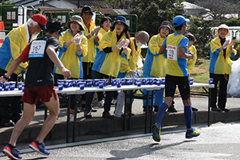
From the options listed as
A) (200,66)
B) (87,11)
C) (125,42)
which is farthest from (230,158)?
(200,66)

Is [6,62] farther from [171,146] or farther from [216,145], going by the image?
[216,145]

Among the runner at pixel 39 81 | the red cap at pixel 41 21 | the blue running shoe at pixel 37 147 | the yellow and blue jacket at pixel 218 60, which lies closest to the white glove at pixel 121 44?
the red cap at pixel 41 21

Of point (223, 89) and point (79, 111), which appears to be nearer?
point (79, 111)

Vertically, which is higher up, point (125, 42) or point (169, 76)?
point (125, 42)

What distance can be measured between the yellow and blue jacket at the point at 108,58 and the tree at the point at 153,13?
24.1m

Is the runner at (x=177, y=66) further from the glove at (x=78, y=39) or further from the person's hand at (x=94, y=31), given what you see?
the person's hand at (x=94, y=31)

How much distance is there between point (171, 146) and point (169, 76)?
3.83ft

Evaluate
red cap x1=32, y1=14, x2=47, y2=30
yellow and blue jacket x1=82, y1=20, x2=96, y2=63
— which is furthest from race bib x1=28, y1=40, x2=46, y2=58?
yellow and blue jacket x1=82, y1=20, x2=96, y2=63

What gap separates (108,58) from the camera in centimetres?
757

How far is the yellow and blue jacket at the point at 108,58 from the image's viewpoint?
7.53 m

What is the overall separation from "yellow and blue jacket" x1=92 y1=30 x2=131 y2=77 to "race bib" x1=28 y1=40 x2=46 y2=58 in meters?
2.38

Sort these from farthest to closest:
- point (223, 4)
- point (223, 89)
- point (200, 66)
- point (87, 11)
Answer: point (223, 4), point (200, 66), point (223, 89), point (87, 11)

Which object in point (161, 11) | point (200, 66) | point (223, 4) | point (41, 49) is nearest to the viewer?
point (41, 49)

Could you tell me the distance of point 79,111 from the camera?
848cm
